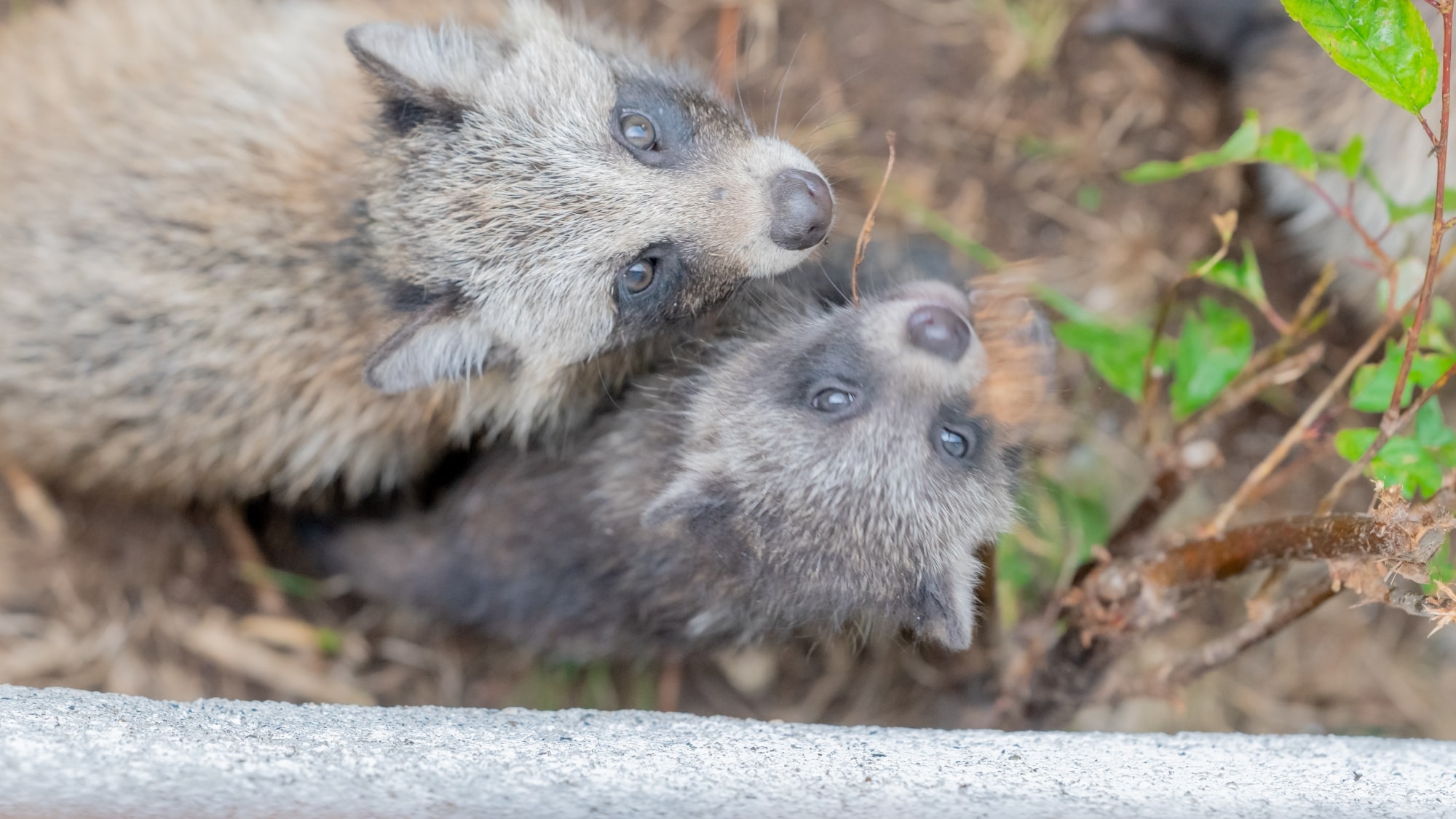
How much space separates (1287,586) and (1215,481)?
0.50 meters

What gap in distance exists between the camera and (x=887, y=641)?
12.8 feet

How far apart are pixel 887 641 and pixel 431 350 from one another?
2.00 metres

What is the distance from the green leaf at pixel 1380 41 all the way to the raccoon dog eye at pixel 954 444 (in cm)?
129

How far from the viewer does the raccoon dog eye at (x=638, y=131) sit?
3.21m

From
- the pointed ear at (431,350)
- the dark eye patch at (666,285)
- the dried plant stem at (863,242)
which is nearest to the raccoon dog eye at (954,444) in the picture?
the dried plant stem at (863,242)

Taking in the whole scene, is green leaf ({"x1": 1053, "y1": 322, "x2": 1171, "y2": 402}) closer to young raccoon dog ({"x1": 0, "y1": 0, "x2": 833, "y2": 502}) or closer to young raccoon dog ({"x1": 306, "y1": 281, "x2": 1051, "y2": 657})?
young raccoon dog ({"x1": 306, "y1": 281, "x2": 1051, "y2": 657})

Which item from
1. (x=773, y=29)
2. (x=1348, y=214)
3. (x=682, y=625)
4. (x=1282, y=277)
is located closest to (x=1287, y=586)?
(x=1282, y=277)

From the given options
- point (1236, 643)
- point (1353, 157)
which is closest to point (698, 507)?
point (1236, 643)

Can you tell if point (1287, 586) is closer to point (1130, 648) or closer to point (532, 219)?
point (1130, 648)

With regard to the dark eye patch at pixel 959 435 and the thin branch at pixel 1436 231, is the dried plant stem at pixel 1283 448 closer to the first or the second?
the thin branch at pixel 1436 231

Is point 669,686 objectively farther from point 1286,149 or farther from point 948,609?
point 1286,149

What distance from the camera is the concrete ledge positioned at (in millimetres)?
2107

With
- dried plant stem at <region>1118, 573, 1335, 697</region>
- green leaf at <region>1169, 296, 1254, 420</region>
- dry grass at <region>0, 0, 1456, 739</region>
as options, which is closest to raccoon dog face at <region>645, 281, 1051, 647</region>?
green leaf at <region>1169, 296, 1254, 420</region>

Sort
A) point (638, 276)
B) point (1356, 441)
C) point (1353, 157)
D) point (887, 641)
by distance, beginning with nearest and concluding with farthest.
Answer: point (1356, 441) < point (1353, 157) < point (638, 276) < point (887, 641)
